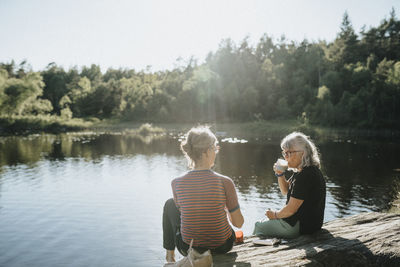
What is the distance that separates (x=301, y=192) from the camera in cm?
289

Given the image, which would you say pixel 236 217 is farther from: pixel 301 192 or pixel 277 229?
pixel 277 229

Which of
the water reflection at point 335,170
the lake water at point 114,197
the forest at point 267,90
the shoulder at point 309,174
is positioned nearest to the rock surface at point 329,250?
the shoulder at point 309,174

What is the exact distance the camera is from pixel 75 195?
10031 millimetres

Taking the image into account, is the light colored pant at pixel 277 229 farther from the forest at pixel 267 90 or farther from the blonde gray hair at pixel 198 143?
the forest at pixel 267 90

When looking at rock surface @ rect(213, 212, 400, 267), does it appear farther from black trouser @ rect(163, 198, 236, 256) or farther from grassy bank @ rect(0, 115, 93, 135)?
grassy bank @ rect(0, 115, 93, 135)

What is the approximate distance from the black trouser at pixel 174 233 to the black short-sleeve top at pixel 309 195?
695 millimetres

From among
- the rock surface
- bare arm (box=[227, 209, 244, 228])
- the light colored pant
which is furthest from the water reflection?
bare arm (box=[227, 209, 244, 228])

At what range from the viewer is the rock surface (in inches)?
106

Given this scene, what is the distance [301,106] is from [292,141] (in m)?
45.8

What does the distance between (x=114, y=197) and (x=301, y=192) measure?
806 centimetres

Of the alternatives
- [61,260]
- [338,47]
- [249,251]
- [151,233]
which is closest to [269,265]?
[249,251]

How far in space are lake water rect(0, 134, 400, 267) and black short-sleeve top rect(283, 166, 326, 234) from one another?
3.29 meters

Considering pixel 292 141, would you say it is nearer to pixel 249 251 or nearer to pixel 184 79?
pixel 249 251

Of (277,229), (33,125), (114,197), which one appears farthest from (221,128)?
(277,229)
